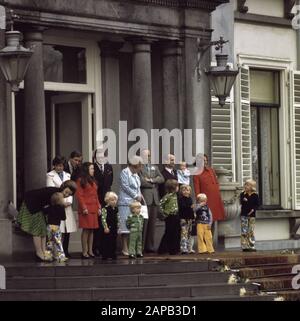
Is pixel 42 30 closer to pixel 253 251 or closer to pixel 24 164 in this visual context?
pixel 24 164

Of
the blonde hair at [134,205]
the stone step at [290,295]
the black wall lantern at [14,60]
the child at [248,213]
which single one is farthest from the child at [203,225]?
the black wall lantern at [14,60]

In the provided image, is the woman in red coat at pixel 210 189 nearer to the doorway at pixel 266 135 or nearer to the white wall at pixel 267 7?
the doorway at pixel 266 135

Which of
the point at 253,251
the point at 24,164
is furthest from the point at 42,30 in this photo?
the point at 253,251

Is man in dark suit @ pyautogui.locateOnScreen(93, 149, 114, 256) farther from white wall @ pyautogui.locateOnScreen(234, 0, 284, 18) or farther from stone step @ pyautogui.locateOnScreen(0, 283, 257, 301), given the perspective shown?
white wall @ pyautogui.locateOnScreen(234, 0, 284, 18)

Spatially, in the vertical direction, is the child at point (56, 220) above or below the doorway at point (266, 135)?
below

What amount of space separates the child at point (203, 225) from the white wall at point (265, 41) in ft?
16.1

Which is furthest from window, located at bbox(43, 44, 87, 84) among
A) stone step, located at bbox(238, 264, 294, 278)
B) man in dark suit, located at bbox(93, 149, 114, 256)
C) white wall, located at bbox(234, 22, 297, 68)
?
stone step, located at bbox(238, 264, 294, 278)

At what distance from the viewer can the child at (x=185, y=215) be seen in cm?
2355

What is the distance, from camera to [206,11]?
2634 cm

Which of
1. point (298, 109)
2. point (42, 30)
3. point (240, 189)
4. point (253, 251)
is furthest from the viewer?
point (298, 109)

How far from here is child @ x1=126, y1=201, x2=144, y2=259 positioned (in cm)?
2216

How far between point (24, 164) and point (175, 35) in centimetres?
441

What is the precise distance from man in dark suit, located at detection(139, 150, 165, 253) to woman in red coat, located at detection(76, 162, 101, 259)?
1.52m

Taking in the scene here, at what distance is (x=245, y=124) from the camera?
28.1 m
